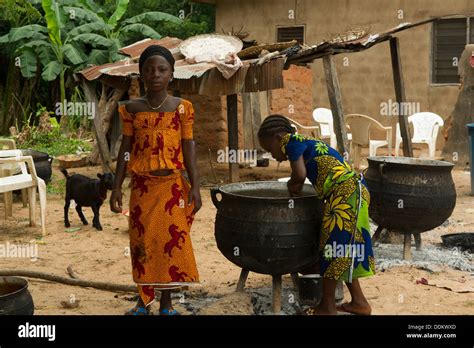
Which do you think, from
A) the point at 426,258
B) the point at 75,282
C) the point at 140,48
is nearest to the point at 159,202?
the point at 75,282

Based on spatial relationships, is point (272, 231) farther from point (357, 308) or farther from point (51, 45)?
point (51, 45)

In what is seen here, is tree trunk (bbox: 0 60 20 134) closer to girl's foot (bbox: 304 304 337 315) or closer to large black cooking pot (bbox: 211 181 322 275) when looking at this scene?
large black cooking pot (bbox: 211 181 322 275)

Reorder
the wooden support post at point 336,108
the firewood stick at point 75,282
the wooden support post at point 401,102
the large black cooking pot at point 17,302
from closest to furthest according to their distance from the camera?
1. the large black cooking pot at point 17,302
2. the firewood stick at point 75,282
3. the wooden support post at point 336,108
4. the wooden support post at point 401,102

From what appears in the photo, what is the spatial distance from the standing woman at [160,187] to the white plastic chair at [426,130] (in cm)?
815

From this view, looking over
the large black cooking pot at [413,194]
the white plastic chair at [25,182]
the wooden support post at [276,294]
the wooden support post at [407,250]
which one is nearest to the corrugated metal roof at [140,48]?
the white plastic chair at [25,182]

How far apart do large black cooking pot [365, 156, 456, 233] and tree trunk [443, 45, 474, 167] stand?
6.33 meters

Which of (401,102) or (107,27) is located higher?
(107,27)

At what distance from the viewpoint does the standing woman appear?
394 centimetres

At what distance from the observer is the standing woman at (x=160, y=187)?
394 cm

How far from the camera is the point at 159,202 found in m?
3.98

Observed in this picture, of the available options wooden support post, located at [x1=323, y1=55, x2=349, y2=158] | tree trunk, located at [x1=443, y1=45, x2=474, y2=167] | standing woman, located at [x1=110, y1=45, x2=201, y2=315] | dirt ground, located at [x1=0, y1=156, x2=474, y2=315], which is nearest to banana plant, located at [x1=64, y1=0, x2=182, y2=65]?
tree trunk, located at [x1=443, y1=45, x2=474, y2=167]

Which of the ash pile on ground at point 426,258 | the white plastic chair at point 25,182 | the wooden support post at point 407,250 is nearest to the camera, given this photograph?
the ash pile on ground at point 426,258

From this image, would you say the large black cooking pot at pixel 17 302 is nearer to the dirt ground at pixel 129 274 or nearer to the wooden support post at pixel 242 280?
the dirt ground at pixel 129 274

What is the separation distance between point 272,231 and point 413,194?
1.94 metres
